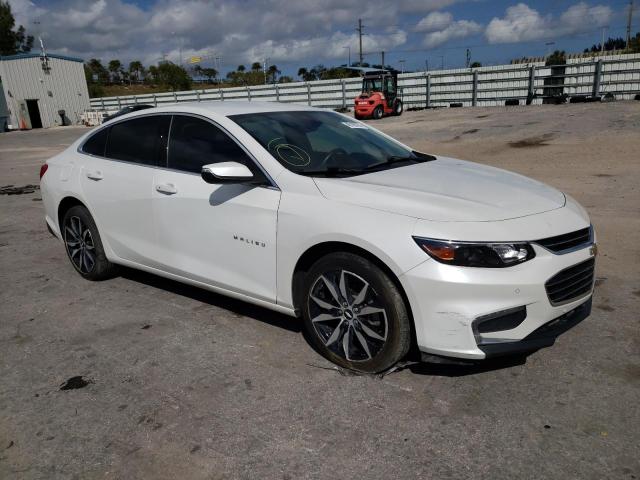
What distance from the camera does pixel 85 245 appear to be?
4879 millimetres

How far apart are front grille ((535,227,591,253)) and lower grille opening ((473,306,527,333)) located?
0.38 m

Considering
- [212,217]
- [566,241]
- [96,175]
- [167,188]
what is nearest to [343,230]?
[212,217]

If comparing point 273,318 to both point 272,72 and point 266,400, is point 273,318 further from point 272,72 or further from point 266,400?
point 272,72

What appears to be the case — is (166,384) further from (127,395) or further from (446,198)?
(446,198)

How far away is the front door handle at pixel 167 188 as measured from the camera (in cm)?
385

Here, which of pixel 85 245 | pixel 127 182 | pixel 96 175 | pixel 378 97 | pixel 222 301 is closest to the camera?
pixel 127 182

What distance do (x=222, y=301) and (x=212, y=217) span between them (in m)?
1.00

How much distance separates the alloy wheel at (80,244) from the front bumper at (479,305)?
3.28m

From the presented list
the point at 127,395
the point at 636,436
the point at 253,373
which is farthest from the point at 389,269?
the point at 127,395

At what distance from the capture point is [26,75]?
4297cm

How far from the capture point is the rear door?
13.5 ft

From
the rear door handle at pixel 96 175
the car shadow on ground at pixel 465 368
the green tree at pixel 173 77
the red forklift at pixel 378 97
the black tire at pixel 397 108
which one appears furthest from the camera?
the green tree at pixel 173 77

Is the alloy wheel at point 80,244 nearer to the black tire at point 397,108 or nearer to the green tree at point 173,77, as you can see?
the black tire at point 397,108

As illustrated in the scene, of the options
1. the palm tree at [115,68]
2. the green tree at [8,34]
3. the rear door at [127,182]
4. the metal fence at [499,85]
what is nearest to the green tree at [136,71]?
the palm tree at [115,68]
